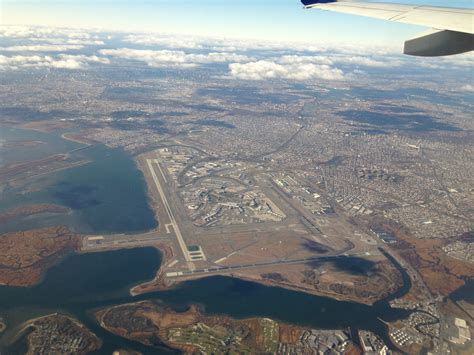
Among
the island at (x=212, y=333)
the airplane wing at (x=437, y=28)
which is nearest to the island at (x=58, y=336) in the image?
the island at (x=212, y=333)

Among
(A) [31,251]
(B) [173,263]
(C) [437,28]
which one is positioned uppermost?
(C) [437,28]

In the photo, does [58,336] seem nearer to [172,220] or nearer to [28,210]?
[172,220]

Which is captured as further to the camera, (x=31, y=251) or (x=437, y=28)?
(x=31, y=251)

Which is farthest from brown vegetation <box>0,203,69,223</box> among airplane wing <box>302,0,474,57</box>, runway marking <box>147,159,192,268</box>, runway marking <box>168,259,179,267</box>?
airplane wing <box>302,0,474,57</box>

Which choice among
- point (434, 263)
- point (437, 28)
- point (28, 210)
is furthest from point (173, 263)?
point (437, 28)

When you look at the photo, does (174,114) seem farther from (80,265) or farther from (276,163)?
(80,265)

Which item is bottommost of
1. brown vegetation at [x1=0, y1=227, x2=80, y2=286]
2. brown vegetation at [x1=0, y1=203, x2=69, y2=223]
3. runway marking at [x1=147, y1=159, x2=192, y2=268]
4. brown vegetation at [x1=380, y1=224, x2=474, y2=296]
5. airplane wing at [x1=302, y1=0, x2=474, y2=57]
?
brown vegetation at [x1=380, y1=224, x2=474, y2=296]

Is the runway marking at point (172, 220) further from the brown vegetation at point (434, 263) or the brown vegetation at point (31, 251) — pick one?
the brown vegetation at point (434, 263)

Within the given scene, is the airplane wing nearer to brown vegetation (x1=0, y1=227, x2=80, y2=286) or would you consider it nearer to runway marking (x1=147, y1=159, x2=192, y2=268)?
runway marking (x1=147, y1=159, x2=192, y2=268)

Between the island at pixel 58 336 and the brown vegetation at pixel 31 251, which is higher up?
the brown vegetation at pixel 31 251

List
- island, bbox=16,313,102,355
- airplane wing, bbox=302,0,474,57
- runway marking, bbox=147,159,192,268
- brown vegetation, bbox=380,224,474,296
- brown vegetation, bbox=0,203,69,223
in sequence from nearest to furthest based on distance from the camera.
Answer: airplane wing, bbox=302,0,474,57 < island, bbox=16,313,102,355 < brown vegetation, bbox=380,224,474,296 < runway marking, bbox=147,159,192,268 < brown vegetation, bbox=0,203,69,223

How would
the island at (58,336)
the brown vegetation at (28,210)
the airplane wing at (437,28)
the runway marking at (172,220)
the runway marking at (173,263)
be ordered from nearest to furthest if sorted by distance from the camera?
1. the airplane wing at (437,28)
2. the island at (58,336)
3. the runway marking at (173,263)
4. the runway marking at (172,220)
5. the brown vegetation at (28,210)
